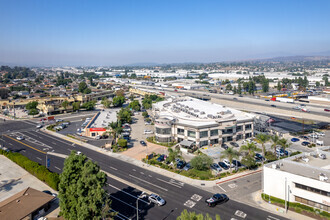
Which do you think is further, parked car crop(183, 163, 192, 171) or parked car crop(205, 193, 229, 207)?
parked car crop(183, 163, 192, 171)

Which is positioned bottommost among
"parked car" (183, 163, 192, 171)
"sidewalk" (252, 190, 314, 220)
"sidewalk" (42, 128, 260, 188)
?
"sidewalk" (252, 190, 314, 220)

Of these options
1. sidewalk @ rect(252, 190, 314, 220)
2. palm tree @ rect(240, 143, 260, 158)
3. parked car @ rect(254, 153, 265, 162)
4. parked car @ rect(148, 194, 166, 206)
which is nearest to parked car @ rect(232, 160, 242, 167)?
palm tree @ rect(240, 143, 260, 158)

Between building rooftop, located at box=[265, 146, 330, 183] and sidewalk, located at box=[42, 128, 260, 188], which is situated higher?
building rooftop, located at box=[265, 146, 330, 183]

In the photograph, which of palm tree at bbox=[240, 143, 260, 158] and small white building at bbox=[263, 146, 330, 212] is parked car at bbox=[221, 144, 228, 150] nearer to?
palm tree at bbox=[240, 143, 260, 158]

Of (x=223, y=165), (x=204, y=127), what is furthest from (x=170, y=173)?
(x=204, y=127)

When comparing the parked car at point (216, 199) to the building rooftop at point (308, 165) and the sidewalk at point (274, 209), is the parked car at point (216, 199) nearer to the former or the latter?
the sidewalk at point (274, 209)

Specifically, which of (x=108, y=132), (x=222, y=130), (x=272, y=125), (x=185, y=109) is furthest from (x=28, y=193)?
(x=272, y=125)

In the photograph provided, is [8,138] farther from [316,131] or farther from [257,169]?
[316,131]

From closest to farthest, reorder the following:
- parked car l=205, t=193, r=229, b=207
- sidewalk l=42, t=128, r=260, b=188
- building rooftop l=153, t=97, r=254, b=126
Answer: parked car l=205, t=193, r=229, b=207 < sidewalk l=42, t=128, r=260, b=188 < building rooftop l=153, t=97, r=254, b=126
